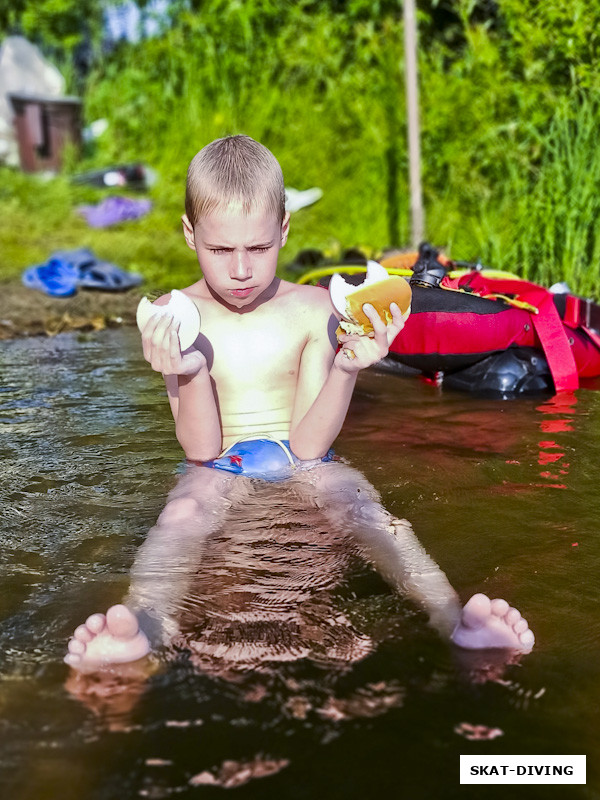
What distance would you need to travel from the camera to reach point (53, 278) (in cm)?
656

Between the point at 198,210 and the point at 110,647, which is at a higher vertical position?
the point at 198,210

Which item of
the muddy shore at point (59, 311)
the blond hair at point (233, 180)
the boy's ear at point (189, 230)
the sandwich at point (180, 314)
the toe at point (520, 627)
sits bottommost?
the muddy shore at point (59, 311)

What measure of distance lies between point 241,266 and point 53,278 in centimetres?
428

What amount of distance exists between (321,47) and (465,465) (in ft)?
21.6

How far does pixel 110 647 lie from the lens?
188 cm

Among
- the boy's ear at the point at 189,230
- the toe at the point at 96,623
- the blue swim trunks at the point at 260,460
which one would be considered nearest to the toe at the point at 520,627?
the toe at the point at 96,623

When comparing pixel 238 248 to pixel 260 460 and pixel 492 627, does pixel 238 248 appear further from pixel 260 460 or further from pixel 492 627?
pixel 492 627

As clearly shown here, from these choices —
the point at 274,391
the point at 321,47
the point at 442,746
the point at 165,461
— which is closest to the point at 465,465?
the point at 274,391

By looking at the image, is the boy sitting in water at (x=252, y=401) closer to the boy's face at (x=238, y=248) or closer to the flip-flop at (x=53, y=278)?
the boy's face at (x=238, y=248)

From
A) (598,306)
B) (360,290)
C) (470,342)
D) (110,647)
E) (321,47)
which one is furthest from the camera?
(321,47)

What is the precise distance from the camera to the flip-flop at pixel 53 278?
6.50m

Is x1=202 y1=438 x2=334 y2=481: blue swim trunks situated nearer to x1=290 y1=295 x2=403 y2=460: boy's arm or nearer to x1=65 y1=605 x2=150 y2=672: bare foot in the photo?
x1=290 y1=295 x2=403 y2=460: boy's arm

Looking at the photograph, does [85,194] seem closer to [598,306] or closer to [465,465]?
[598,306]

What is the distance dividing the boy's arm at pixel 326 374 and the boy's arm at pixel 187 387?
259mm
